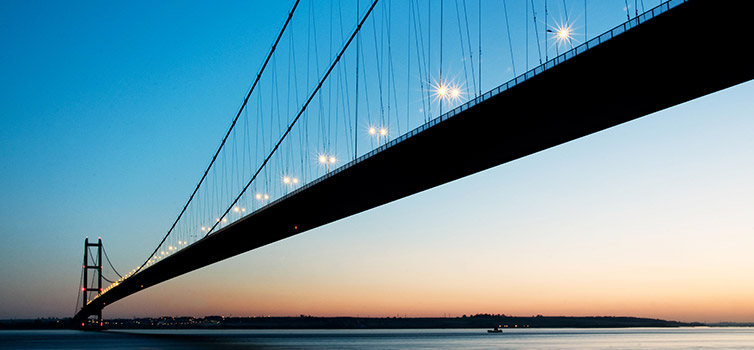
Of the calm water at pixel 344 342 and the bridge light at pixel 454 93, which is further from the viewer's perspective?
the calm water at pixel 344 342

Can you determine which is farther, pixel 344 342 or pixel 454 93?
pixel 344 342

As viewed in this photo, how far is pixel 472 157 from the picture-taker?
946 inches

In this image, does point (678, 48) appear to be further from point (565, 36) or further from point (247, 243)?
point (247, 243)

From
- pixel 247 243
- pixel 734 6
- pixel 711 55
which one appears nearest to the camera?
pixel 734 6

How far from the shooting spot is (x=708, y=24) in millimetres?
14648

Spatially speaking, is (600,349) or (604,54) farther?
(600,349)

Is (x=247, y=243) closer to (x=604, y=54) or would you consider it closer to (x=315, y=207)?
(x=315, y=207)

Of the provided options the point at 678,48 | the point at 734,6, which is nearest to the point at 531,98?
the point at 678,48

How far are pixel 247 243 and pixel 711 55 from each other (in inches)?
1346

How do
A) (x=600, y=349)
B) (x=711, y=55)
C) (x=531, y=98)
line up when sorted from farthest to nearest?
(x=600, y=349) → (x=531, y=98) → (x=711, y=55)

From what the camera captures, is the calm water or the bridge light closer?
the bridge light

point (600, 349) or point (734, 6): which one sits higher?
point (734, 6)

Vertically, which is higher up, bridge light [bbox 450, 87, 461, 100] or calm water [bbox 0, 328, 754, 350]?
bridge light [bbox 450, 87, 461, 100]

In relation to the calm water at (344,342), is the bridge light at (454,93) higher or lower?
higher
